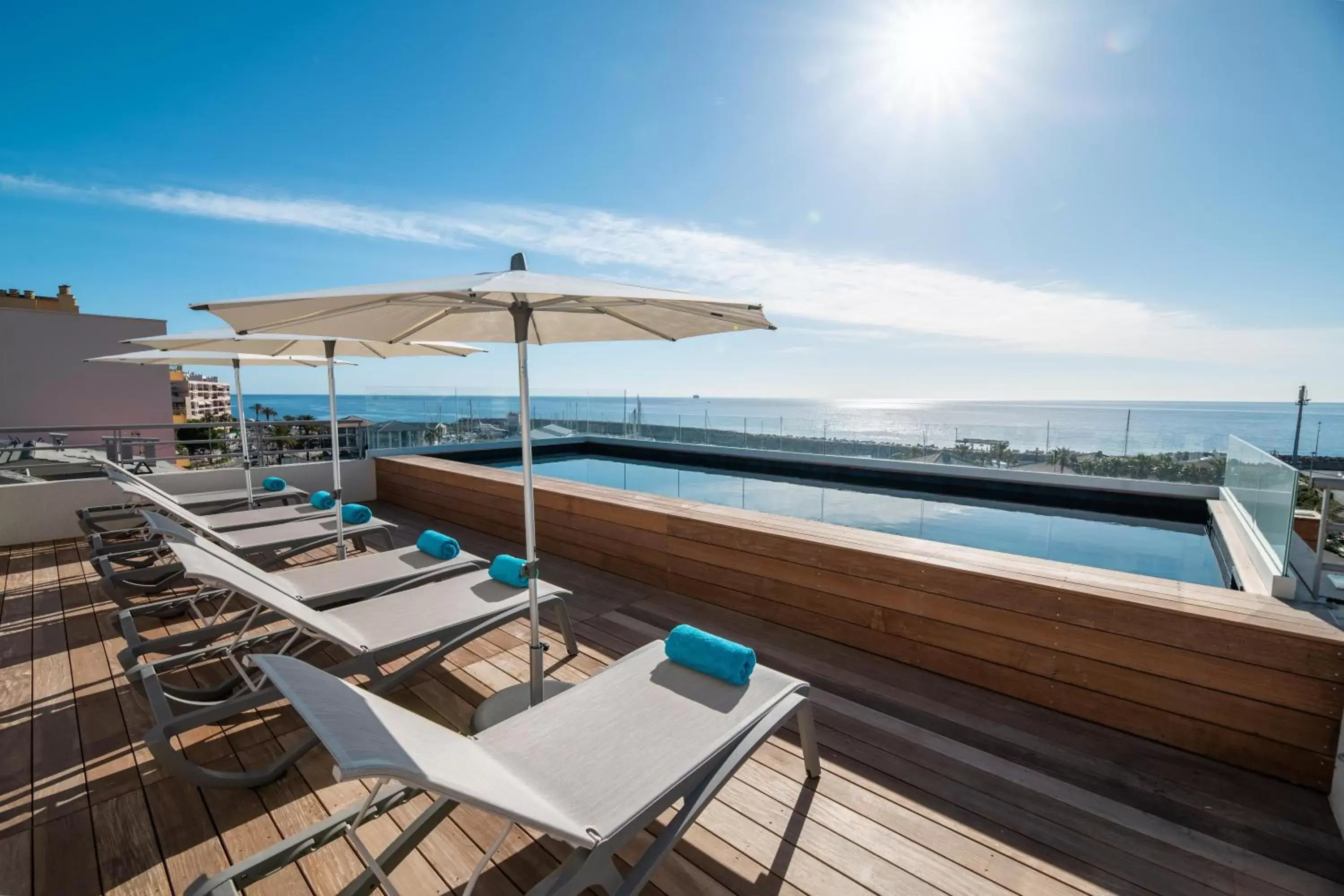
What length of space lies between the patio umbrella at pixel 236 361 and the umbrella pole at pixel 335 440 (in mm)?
288

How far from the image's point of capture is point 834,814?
1.81m

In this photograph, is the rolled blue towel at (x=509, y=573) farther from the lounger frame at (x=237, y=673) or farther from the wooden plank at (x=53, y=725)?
the wooden plank at (x=53, y=725)

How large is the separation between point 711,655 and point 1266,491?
5.05m

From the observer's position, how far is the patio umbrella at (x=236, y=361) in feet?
14.5

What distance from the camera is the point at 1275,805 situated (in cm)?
185

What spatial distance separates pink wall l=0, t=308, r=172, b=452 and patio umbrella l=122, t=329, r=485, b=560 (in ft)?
37.3

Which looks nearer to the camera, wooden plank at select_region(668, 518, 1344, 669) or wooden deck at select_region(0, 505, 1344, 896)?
wooden deck at select_region(0, 505, 1344, 896)

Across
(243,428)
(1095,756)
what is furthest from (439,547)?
(1095,756)

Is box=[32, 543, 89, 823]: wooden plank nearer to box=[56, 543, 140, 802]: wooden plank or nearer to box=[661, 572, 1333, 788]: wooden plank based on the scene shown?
box=[56, 543, 140, 802]: wooden plank

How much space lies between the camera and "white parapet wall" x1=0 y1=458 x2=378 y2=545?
487cm

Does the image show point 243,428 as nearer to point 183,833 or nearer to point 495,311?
point 495,311

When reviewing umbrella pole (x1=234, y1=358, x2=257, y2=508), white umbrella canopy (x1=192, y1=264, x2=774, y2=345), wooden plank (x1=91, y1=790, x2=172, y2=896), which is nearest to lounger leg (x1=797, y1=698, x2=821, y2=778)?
white umbrella canopy (x1=192, y1=264, x2=774, y2=345)

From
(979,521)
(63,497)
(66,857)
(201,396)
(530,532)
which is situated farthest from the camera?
(201,396)

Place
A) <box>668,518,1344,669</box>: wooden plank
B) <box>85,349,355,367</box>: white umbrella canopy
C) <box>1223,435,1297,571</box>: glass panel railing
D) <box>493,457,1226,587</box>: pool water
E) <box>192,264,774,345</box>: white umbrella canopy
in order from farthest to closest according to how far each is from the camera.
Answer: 1. <box>493,457,1226,587</box>: pool water
2. <box>85,349,355,367</box>: white umbrella canopy
3. <box>1223,435,1297,571</box>: glass panel railing
4. <box>668,518,1344,669</box>: wooden plank
5. <box>192,264,774,345</box>: white umbrella canopy
